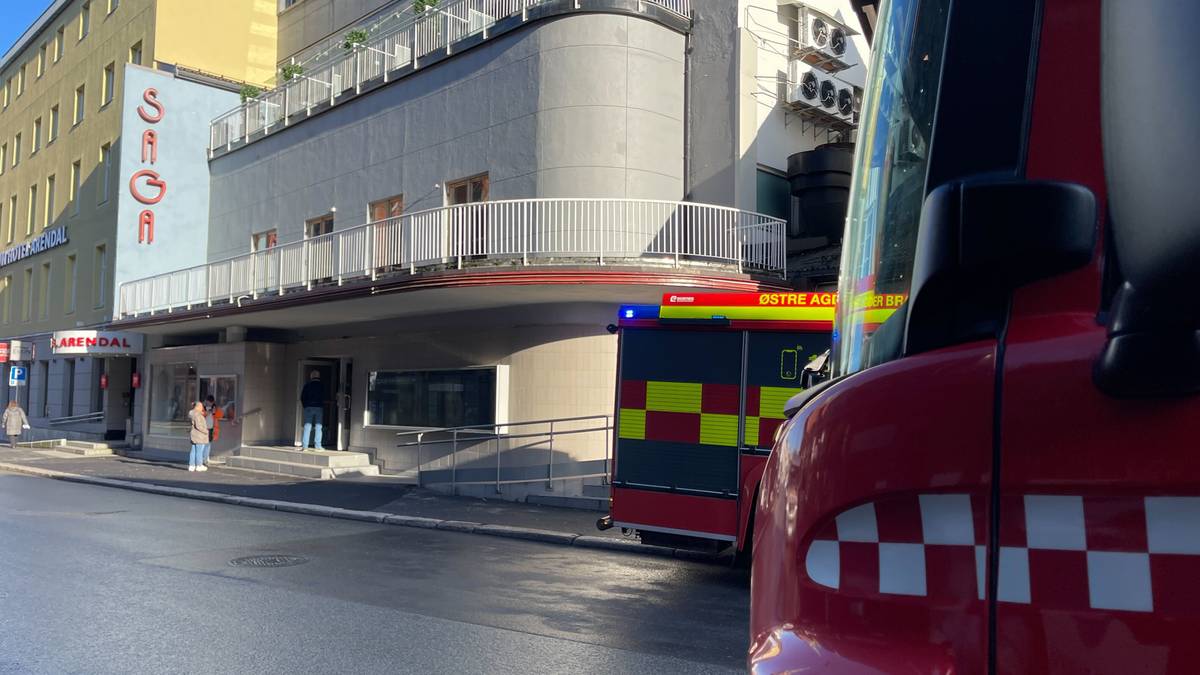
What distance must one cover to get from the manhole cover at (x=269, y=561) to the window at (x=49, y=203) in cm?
3129

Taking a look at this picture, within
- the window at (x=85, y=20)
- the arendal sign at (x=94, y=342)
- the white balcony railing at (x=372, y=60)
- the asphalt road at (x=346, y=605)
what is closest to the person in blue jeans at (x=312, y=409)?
the white balcony railing at (x=372, y=60)

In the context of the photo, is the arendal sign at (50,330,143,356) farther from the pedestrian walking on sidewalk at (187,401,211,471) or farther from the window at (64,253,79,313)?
the pedestrian walking on sidewalk at (187,401,211,471)

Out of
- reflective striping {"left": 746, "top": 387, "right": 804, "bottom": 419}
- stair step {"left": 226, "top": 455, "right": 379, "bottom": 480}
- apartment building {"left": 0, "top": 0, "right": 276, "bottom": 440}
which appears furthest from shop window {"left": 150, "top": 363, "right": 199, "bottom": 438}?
reflective striping {"left": 746, "top": 387, "right": 804, "bottom": 419}

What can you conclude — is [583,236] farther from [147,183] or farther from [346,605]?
[147,183]

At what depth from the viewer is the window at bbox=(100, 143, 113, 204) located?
29.8 meters

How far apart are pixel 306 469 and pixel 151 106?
14.0 meters

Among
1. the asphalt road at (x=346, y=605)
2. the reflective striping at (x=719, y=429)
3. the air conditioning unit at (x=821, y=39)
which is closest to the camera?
the asphalt road at (x=346, y=605)

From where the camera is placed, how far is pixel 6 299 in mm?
38281

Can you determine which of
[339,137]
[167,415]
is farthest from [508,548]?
[167,415]

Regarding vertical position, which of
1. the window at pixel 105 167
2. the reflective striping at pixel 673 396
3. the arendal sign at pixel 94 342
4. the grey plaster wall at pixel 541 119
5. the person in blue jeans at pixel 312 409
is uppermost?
the window at pixel 105 167

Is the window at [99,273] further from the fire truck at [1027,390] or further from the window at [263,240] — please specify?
the fire truck at [1027,390]

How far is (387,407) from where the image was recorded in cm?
1962

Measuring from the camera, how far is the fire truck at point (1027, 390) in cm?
124

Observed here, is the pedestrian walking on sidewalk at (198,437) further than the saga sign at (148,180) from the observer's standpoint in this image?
No
